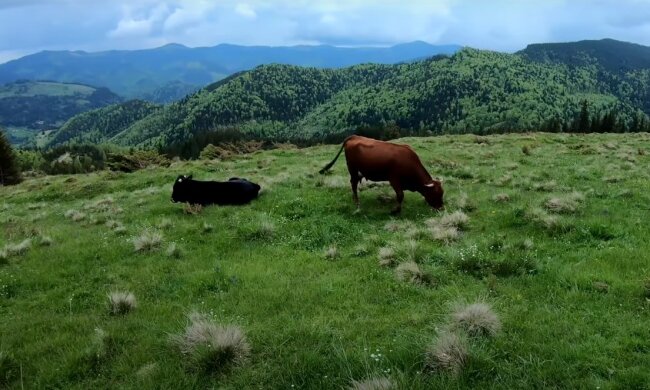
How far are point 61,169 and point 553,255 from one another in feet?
417

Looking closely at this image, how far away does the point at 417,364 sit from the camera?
248 inches

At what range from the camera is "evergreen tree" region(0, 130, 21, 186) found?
69312mm

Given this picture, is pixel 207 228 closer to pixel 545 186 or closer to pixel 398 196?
pixel 398 196

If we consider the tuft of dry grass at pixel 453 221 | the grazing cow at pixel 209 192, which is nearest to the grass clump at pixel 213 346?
the tuft of dry grass at pixel 453 221

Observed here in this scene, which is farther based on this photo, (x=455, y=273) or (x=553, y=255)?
(x=553, y=255)

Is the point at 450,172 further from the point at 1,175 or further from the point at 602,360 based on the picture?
the point at 1,175

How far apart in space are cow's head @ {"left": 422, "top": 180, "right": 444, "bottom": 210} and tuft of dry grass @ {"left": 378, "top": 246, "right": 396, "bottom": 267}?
5104mm

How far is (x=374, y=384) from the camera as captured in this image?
5559mm

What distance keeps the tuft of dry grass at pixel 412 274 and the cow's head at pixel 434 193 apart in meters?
6.20

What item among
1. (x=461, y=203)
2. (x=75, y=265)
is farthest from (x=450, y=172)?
(x=75, y=265)

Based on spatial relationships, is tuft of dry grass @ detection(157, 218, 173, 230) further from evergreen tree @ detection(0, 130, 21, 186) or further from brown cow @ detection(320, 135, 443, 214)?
evergreen tree @ detection(0, 130, 21, 186)

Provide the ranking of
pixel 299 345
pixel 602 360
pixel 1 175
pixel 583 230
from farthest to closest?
pixel 1 175
pixel 583 230
pixel 299 345
pixel 602 360

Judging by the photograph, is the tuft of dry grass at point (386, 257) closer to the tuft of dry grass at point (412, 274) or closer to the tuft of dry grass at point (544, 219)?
the tuft of dry grass at point (412, 274)

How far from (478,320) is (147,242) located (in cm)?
921
